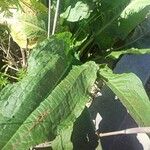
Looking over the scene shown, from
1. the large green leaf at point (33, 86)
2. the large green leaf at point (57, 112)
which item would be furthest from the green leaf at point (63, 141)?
the large green leaf at point (33, 86)

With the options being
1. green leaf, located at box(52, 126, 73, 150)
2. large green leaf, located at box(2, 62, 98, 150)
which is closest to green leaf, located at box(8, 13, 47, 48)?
large green leaf, located at box(2, 62, 98, 150)

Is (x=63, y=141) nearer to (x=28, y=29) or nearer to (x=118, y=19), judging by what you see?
(x=28, y=29)

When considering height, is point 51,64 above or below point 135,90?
above

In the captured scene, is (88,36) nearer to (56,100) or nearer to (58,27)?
(58,27)

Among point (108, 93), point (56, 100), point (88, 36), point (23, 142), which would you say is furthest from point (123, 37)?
point (23, 142)

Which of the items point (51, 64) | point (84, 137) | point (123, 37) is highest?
point (51, 64)

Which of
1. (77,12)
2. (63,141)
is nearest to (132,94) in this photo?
(63,141)
